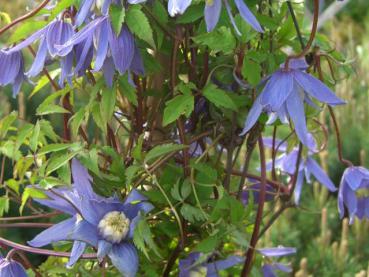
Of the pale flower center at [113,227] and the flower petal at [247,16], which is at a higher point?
the flower petal at [247,16]

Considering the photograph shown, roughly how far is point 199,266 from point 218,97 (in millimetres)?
226

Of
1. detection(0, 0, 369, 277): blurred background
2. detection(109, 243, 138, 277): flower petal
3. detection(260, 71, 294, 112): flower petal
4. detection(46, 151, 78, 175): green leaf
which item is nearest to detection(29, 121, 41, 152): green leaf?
detection(46, 151, 78, 175): green leaf

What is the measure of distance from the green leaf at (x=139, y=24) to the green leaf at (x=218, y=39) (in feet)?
0.23

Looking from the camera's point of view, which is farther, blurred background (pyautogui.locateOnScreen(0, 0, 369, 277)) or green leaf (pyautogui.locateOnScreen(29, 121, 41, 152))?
blurred background (pyautogui.locateOnScreen(0, 0, 369, 277))

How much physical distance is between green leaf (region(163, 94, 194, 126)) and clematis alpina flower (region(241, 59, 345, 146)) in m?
0.07

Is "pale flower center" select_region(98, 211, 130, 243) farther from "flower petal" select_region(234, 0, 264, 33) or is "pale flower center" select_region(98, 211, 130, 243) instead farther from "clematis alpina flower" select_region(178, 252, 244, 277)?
"flower petal" select_region(234, 0, 264, 33)

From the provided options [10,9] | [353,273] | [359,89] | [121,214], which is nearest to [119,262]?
[121,214]

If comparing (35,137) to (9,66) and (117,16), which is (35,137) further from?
(117,16)

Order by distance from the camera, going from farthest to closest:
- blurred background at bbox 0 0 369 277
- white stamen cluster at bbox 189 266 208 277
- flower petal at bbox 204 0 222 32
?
blurred background at bbox 0 0 369 277 → white stamen cluster at bbox 189 266 208 277 → flower petal at bbox 204 0 222 32

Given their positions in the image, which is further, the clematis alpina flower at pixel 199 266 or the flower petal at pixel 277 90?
the clematis alpina flower at pixel 199 266

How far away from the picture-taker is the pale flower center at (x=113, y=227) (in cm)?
85

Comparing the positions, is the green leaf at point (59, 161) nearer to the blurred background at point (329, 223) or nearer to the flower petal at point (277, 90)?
the flower petal at point (277, 90)

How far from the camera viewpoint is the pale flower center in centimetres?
85

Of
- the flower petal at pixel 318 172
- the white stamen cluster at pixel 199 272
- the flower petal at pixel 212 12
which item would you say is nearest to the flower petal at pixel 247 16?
the flower petal at pixel 212 12
